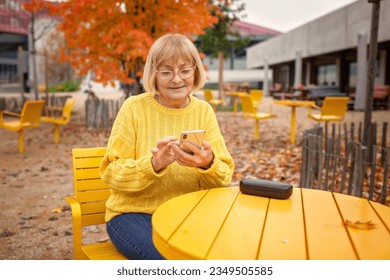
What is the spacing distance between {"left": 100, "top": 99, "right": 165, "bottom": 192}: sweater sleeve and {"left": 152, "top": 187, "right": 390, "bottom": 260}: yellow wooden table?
0.80 feet

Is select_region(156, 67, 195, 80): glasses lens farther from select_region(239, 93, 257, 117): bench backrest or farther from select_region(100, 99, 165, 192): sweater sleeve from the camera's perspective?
select_region(239, 93, 257, 117): bench backrest

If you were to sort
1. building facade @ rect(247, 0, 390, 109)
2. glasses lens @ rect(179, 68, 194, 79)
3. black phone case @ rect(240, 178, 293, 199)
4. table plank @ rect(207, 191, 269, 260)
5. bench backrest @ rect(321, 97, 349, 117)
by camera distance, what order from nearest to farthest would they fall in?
table plank @ rect(207, 191, 269, 260), black phone case @ rect(240, 178, 293, 199), glasses lens @ rect(179, 68, 194, 79), bench backrest @ rect(321, 97, 349, 117), building facade @ rect(247, 0, 390, 109)

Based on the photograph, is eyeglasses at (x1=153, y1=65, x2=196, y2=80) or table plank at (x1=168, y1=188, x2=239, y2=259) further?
eyeglasses at (x1=153, y1=65, x2=196, y2=80)

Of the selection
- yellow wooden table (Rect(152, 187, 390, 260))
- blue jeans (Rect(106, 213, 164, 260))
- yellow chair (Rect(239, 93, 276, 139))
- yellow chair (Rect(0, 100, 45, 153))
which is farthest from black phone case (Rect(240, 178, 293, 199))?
yellow chair (Rect(239, 93, 276, 139))

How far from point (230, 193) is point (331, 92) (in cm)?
2061

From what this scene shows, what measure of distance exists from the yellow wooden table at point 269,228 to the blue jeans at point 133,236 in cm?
24

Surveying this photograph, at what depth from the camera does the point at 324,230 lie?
5.26 ft

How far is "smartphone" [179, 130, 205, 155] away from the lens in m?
1.84

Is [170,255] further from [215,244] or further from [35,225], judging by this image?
[35,225]

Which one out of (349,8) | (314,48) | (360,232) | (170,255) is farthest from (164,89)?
(314,48)

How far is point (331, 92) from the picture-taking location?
2139cm

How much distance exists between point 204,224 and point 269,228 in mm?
244

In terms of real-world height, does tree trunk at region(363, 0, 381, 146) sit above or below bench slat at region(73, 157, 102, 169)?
above

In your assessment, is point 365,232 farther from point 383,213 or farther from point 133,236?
point 133,236
